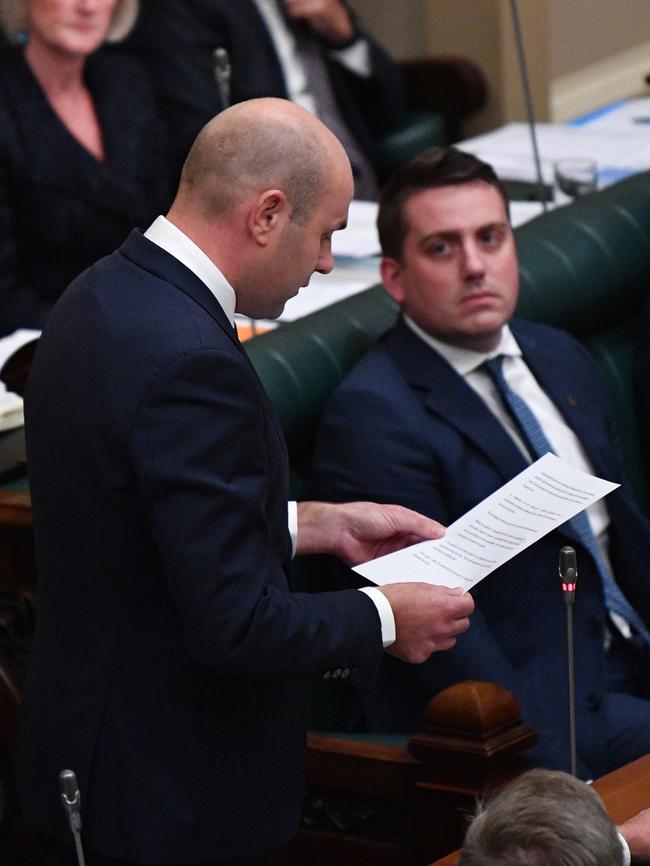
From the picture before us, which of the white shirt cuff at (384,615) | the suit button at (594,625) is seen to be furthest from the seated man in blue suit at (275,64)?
the white shirt cuff at (384,615)

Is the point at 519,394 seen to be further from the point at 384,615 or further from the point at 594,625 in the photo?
the point at 384,615

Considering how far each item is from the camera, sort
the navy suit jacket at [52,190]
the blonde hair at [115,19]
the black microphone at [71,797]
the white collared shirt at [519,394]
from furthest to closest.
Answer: the blonde hair at [115,19] → the navy suit jacket at [52,190] → the white collared shirt at [519,394] → the black microphone at [71,797]

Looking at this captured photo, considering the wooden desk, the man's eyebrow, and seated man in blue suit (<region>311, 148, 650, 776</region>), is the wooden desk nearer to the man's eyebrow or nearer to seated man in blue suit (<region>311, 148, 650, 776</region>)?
seated man in blue suit (<region>311, 148, 650, 776</region>)

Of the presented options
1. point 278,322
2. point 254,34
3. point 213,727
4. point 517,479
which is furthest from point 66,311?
point 254,34

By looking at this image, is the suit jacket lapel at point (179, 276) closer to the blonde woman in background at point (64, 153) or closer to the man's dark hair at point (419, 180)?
the man's dark hair at point (419, 180)

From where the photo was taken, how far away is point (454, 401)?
2.87 m

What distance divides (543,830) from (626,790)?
59cm

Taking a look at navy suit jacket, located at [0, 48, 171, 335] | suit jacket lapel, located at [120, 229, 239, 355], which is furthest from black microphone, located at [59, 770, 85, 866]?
navy suit jacket, located at [0, 48, 171, 335]

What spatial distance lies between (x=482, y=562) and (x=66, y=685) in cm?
53

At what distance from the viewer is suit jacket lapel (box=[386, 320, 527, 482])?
112 inches

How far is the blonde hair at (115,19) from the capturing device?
4.38 m

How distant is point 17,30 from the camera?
4383mm

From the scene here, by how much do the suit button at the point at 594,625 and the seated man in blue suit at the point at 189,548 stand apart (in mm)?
908

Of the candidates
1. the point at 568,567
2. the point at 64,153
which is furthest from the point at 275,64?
the point at 568,567
